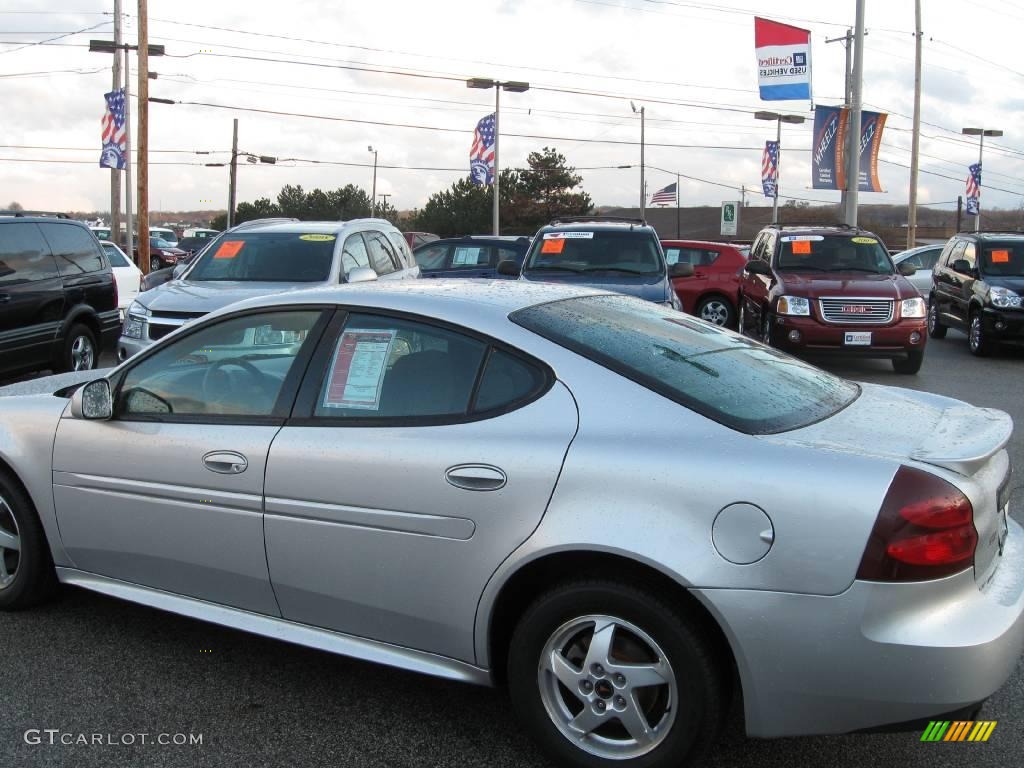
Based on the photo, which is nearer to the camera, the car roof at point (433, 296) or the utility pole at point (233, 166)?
the car roof at point (433, 296)

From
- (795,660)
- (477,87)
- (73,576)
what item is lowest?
(73,576)

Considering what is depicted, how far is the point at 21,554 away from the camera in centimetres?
429

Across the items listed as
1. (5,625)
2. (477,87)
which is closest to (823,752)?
(5,625)

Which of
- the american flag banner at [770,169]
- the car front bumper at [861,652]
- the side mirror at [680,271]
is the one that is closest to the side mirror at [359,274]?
the side mirror at [680,271]

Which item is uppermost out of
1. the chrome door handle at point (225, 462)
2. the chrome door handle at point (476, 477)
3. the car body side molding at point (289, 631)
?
the chrome door handle at point (476, 477)

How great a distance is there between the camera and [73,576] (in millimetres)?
4172

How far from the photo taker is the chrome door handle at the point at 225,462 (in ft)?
11.6

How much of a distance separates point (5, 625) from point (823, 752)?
11.1 feet

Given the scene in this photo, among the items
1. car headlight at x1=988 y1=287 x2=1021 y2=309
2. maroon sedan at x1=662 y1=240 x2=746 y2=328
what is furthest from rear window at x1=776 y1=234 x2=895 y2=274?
maroon sedan at x1=662 y1=240 x2=746 y2=328

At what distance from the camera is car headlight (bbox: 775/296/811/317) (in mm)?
12094

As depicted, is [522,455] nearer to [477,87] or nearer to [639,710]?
[639,710]

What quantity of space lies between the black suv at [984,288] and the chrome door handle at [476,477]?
1262 cm

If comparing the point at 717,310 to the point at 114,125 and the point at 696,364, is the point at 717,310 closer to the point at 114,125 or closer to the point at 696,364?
the point at 696,364

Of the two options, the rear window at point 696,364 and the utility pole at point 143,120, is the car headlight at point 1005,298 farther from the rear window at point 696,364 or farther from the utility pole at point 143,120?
the utility pole at point 143,120
